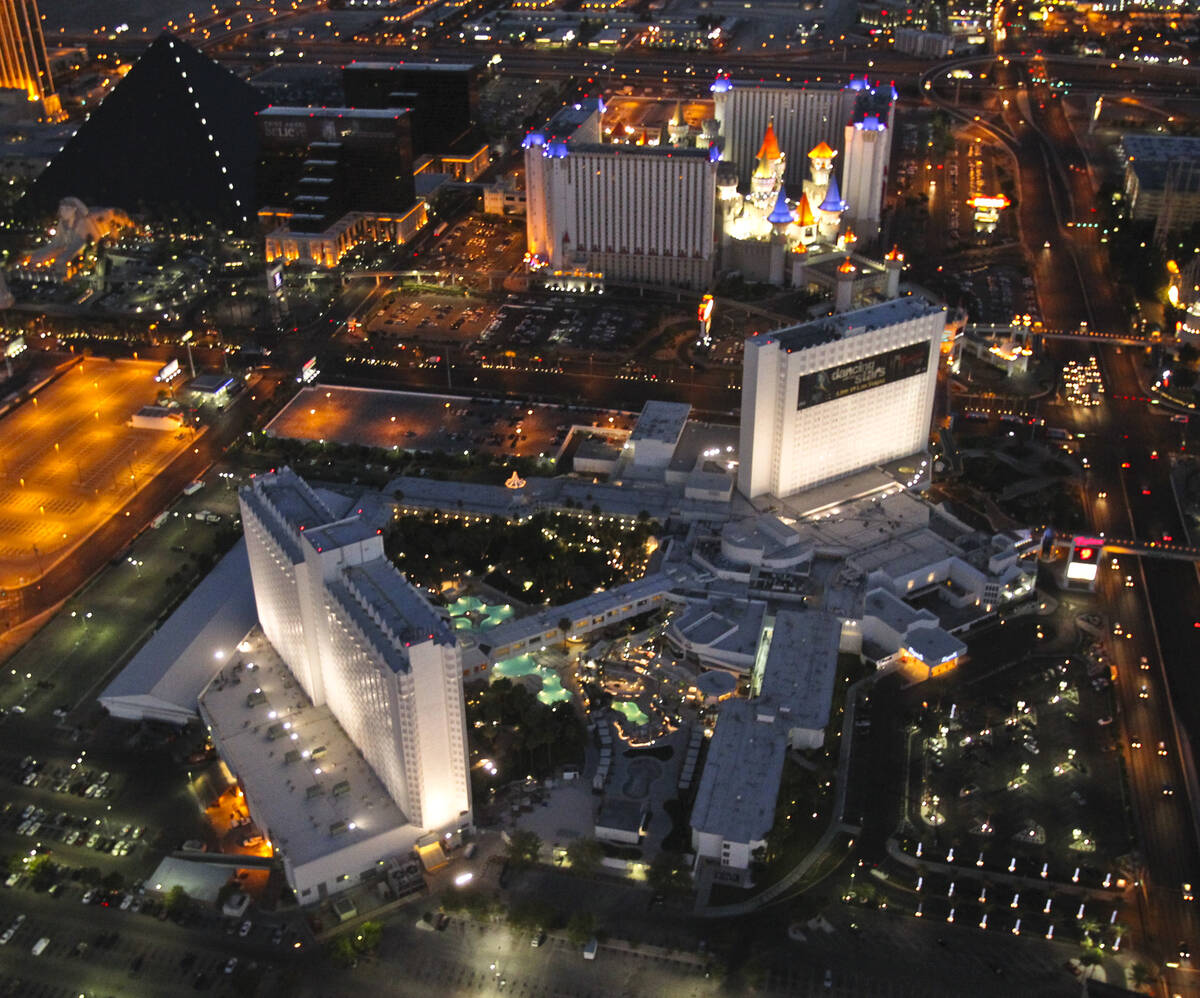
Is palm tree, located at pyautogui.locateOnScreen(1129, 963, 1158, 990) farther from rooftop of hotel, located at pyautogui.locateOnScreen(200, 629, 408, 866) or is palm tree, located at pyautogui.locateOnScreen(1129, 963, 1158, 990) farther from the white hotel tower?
rooftop of hotel, located at pyautogui.locateOnScreen(200, 629, 408, 866)

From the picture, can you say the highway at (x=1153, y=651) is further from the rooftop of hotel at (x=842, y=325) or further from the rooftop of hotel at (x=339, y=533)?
the rooftop of hotel at (x=339, y=533)

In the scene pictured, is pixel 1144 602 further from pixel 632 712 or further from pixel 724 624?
pixel 632 712

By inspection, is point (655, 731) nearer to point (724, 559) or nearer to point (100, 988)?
point (724, 559)

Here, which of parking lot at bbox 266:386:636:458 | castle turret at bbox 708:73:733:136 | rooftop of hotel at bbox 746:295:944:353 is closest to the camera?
rooftop of hotel at bbox 746:295:944:353

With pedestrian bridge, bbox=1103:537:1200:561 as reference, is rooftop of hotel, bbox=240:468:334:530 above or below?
above

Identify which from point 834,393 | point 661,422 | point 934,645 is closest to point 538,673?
point 934,645

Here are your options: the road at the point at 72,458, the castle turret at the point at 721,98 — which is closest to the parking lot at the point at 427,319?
the road at the point at 72,458

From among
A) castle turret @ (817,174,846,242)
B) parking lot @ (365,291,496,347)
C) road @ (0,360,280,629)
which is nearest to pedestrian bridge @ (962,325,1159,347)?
castle turret @ (817,174,846,242)
